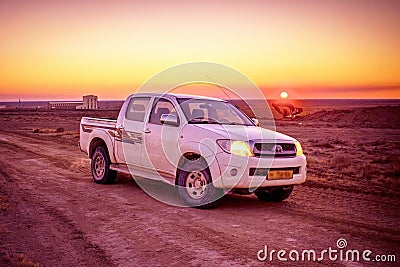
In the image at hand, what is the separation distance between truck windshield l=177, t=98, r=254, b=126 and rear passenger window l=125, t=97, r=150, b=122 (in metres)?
0.90

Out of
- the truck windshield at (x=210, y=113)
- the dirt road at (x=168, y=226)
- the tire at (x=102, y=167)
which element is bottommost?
the dirt road at (x=168, y=226)

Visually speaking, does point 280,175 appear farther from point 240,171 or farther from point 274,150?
point 240,171

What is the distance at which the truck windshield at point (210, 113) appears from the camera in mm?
8852

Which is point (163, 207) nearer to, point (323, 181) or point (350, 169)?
point (323, 181)

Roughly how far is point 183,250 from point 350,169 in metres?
8.93

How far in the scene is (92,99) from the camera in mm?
139875

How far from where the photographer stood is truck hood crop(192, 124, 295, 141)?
804 centimetres

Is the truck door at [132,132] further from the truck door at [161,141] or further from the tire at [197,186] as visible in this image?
the tire at [197,186]

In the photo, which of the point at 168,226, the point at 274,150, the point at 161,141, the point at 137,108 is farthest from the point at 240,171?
the point at 137,108

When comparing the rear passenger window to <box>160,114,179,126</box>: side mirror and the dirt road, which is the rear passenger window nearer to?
<box>160,114,179,126</box>: side mirror

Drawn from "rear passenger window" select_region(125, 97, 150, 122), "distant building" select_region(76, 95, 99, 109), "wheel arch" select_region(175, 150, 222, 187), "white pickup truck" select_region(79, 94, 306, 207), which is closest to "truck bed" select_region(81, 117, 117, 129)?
"white pickup truck" select_region(79, 94, 306, 207)

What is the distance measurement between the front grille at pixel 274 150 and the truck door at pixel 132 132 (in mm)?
2518

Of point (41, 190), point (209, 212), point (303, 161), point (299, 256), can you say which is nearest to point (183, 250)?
point (299, 256)

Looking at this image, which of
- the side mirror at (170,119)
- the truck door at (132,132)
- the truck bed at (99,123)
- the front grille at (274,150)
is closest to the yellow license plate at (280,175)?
the front grille at (274,150)
